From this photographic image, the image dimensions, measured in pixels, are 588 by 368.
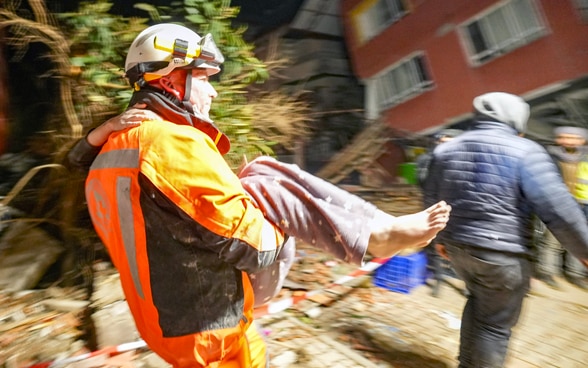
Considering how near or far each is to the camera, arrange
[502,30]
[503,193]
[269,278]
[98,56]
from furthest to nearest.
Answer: [502,30] < [98,56] < [503,193] < [269,278]

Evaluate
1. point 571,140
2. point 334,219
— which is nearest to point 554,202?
point 334,219

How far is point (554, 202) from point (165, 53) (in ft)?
4.97

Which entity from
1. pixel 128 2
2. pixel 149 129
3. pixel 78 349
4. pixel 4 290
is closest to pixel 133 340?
pixel 78 349

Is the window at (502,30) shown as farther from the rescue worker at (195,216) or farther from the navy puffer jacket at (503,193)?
the rescue worker at (195,216)

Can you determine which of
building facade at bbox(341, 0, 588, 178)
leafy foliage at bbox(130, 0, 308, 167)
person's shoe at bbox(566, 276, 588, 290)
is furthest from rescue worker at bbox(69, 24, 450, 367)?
person's shoe at bbox(566, 276, 588, 290)

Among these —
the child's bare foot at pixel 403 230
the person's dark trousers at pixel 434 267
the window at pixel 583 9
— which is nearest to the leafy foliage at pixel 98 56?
the child's bare foot at pixel 403 230

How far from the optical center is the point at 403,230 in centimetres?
72

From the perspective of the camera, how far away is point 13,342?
2.01 metres

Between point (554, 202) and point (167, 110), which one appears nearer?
point (167, 110)

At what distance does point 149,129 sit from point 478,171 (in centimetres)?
143

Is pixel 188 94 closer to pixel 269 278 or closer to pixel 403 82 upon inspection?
pixel 269 278

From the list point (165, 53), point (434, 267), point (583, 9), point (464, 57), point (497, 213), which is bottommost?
point (434, 267)

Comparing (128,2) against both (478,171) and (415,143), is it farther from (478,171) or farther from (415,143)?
(415,143)

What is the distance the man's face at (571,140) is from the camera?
9.78 ft
